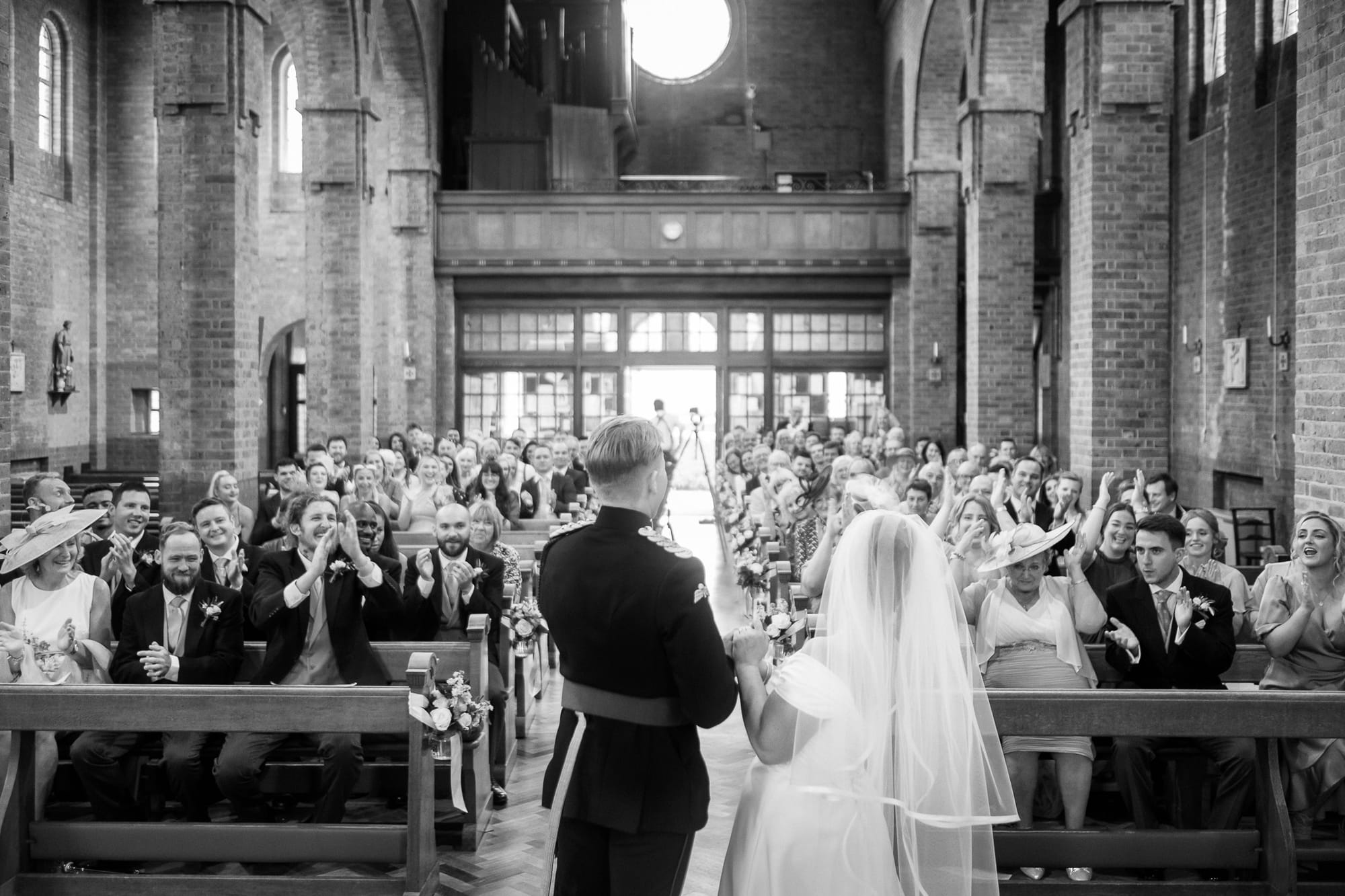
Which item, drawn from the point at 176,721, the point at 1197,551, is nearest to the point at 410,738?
the point at 176,721

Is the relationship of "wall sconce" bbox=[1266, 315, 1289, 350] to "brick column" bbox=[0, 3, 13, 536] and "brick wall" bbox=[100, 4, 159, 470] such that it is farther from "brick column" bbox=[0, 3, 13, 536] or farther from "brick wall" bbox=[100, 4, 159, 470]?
"brick wall" bbox=[100, 4, 159, 470]

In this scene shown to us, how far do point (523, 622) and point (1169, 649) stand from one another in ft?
9.93

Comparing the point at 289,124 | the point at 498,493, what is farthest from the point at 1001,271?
the point at 289,124

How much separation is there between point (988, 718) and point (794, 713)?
2.06ft

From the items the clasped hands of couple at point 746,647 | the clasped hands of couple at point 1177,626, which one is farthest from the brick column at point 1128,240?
the clasped hands of couple at point 746,647

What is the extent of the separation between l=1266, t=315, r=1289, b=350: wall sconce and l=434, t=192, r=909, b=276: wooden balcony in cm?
717

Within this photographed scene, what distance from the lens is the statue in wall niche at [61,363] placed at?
62.5 ft

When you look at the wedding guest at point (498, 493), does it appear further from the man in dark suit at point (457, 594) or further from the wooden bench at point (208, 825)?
the wooden bench at point (208, 825)

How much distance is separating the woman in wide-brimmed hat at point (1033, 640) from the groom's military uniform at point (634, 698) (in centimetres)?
228

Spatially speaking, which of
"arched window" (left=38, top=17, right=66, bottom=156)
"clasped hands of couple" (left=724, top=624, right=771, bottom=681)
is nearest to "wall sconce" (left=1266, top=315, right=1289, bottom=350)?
"clasped hands of couple" (left=724, top=624, right=771, bottom=681)

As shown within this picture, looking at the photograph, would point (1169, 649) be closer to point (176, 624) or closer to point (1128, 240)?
point (176, 624)

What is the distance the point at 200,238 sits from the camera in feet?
35.6

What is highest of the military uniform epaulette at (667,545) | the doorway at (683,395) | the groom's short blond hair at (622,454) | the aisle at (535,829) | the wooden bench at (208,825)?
the doorway at (683,395)

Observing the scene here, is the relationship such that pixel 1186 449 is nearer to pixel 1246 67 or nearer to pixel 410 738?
pixel 1246 67
